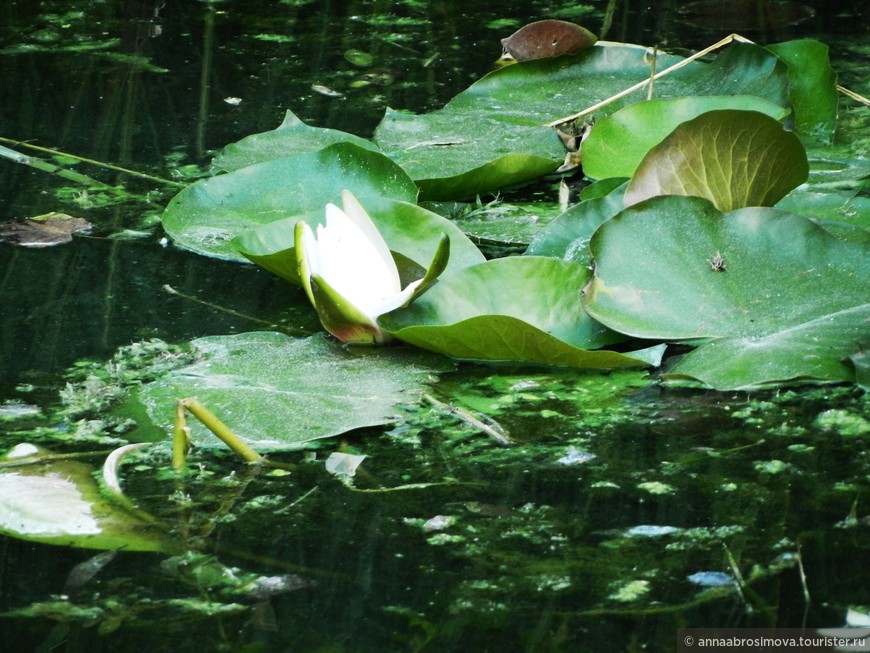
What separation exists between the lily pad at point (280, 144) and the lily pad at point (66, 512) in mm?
843

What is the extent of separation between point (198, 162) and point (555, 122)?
1.97 ft

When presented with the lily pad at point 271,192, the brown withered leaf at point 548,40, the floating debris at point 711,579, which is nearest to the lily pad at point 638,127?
the lily pad at point 271,192

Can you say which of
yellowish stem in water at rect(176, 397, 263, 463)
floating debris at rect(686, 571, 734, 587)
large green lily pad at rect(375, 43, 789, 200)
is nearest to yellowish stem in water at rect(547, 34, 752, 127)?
large green lily pad at rect(375, 43, 789, 200)

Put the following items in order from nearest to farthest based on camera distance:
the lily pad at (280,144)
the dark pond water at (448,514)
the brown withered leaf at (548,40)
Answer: the dark pond water at (448,514), the lily pad at (280,144), the brown withered leaf at (548,40)

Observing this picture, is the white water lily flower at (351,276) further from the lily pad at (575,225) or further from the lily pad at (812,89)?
the lily pad at (812,89)

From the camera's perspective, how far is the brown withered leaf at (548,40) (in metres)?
2.12

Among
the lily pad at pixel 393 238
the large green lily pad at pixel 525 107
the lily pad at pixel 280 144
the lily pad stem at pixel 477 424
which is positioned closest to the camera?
the lily pad stem at pixel 477 424

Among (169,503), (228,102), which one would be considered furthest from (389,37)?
(169,503)

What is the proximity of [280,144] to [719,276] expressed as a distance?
87 cm

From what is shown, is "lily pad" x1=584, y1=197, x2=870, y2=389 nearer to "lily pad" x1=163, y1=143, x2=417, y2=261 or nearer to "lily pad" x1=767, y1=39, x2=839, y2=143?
"lily pad" x1=163, y1=143, x2=417, y2=261

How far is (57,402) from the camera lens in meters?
1.21

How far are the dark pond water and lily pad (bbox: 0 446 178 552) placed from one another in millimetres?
18

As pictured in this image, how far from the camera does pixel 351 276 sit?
4.33 ft

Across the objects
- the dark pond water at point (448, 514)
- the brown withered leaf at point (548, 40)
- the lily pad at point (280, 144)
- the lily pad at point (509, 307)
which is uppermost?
the brown withered leaf at point (548, 40)
